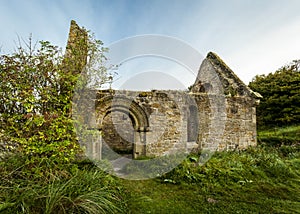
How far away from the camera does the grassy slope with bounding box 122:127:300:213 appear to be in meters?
3.87

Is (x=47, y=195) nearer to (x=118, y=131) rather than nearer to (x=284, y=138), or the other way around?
(x=118, y=131)

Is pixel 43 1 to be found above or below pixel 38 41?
above

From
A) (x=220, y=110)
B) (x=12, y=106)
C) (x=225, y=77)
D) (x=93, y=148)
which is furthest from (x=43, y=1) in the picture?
(x=225, y=77)

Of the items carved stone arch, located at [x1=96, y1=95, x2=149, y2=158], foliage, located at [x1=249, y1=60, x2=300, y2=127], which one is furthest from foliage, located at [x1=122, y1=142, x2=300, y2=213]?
foliage, located at [x1=249, y1=60, x2=300, y2=127]

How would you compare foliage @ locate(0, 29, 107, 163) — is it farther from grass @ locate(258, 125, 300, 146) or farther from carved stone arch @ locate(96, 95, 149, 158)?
grass @ locate(258, 125, 300, 146)

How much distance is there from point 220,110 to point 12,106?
27.6 feet

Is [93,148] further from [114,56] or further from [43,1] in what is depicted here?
[43,1]

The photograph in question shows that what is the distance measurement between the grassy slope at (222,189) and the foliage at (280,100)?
31.8 feet

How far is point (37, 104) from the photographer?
14.1 feet

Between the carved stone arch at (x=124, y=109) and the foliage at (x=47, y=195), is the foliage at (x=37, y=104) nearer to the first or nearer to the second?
the foliage at (x=47, y=195)

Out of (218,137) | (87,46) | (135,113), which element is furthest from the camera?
(218,137)

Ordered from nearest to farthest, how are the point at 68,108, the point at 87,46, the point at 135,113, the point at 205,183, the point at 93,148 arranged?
the point at 68,108 < the point at 205,183 < the point at 87,46 < the point at 93,148 < the point at 135,113

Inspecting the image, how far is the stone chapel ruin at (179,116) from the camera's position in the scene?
7.77m

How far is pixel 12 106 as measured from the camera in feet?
13.5
